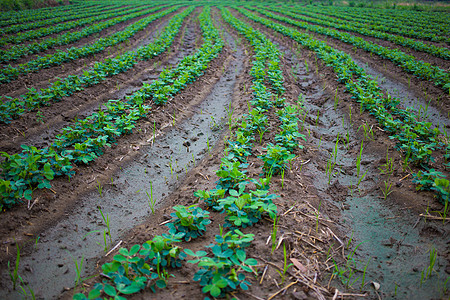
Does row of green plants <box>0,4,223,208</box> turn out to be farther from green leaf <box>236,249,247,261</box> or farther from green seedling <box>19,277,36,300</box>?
green leaf <box>236,249,247,261</box>

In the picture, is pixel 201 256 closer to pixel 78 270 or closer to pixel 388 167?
pixel 78 270

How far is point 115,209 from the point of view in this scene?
3.16 meters

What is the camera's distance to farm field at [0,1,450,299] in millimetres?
2090

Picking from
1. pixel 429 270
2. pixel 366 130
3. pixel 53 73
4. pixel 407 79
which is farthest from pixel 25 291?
pixel 407 79

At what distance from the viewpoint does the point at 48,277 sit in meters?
2.25

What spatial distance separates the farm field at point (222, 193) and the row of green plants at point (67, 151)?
26 millimetres

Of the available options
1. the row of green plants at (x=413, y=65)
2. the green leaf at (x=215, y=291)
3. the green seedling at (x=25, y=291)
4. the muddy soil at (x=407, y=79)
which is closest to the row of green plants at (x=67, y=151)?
the green seedling at (x=25, y=291)

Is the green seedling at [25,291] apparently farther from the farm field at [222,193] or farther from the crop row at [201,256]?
the crop row at [201,256]

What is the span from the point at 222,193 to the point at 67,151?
7.05 feet

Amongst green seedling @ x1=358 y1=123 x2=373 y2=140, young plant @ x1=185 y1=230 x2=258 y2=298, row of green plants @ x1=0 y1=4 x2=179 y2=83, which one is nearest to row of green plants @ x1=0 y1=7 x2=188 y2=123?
row of green plants @ x1=0 y1=4 x2=179 y2=83

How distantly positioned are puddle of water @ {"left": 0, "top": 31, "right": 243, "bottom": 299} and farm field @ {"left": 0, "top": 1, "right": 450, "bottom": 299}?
2 cm

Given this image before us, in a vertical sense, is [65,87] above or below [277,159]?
above

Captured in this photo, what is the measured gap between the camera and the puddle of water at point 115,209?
2293 mm

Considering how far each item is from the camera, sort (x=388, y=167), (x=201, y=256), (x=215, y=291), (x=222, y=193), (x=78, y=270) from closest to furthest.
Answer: (x=215, y=291)
(x=201, y=256)
(x=78, y=270)
(x=222, y=193)
(x=388, y=167)
